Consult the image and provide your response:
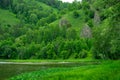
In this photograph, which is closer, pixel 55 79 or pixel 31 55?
pixel 55 79

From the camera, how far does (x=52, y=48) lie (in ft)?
562

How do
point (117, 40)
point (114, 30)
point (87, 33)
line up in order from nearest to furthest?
1. point (114, 30)
2. point (117, 40)
3. point (87, 33)

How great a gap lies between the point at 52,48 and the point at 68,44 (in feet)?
29.5

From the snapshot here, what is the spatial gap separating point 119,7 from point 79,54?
12371cm

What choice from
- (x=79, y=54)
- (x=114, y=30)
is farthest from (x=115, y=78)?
(x=79, y=54)

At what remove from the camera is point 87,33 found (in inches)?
7717

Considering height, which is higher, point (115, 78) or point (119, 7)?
point (119, 7)

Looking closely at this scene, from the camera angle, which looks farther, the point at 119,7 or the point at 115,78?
the point at 119,7

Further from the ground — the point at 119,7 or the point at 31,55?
the point at 119,7

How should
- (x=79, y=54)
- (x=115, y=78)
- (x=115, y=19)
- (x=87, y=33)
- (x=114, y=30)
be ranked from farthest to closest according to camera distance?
(x=87, y=33)
(x=79, y=54)
(x=114, y=30)
(x=115, y=19)
(x=115, y=78)

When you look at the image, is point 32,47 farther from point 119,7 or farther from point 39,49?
point 119,7

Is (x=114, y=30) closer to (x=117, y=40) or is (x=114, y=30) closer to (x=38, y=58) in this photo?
(x=117, y=40)

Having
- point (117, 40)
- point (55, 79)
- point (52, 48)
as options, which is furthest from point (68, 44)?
point (55, 79)

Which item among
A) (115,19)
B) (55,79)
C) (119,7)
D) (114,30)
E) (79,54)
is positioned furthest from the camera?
(79,54)
